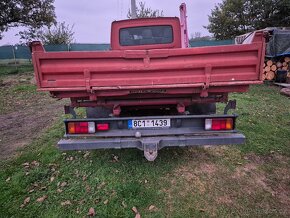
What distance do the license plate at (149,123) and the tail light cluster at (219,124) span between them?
1.96 feet

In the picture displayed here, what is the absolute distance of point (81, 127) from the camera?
12.2 feet

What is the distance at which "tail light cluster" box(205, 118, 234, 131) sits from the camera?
367cm

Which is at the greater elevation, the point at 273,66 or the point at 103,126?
the point at 273,66

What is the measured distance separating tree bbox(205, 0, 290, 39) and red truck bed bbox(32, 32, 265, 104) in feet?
78.2

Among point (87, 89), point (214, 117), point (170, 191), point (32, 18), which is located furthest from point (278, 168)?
point (32, 18)

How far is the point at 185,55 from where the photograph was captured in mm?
3279

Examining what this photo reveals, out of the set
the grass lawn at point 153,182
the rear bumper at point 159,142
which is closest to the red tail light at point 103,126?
the rear bumper at point 159,142

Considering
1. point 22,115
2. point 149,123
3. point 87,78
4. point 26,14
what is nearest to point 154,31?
point 149,123

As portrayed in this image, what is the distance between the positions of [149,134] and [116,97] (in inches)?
29.8

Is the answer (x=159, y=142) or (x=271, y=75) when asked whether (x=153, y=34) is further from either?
(x=271, y=75)

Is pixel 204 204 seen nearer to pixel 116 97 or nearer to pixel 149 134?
pixel 149 134

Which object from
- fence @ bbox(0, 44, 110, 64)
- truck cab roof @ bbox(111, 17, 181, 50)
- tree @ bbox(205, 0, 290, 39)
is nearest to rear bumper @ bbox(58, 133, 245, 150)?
truck cab roof @ bbox(111, 17, 181, 50)

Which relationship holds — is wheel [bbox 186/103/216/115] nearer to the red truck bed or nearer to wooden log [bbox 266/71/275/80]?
the red truck bed

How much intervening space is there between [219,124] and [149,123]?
3.40 ft
